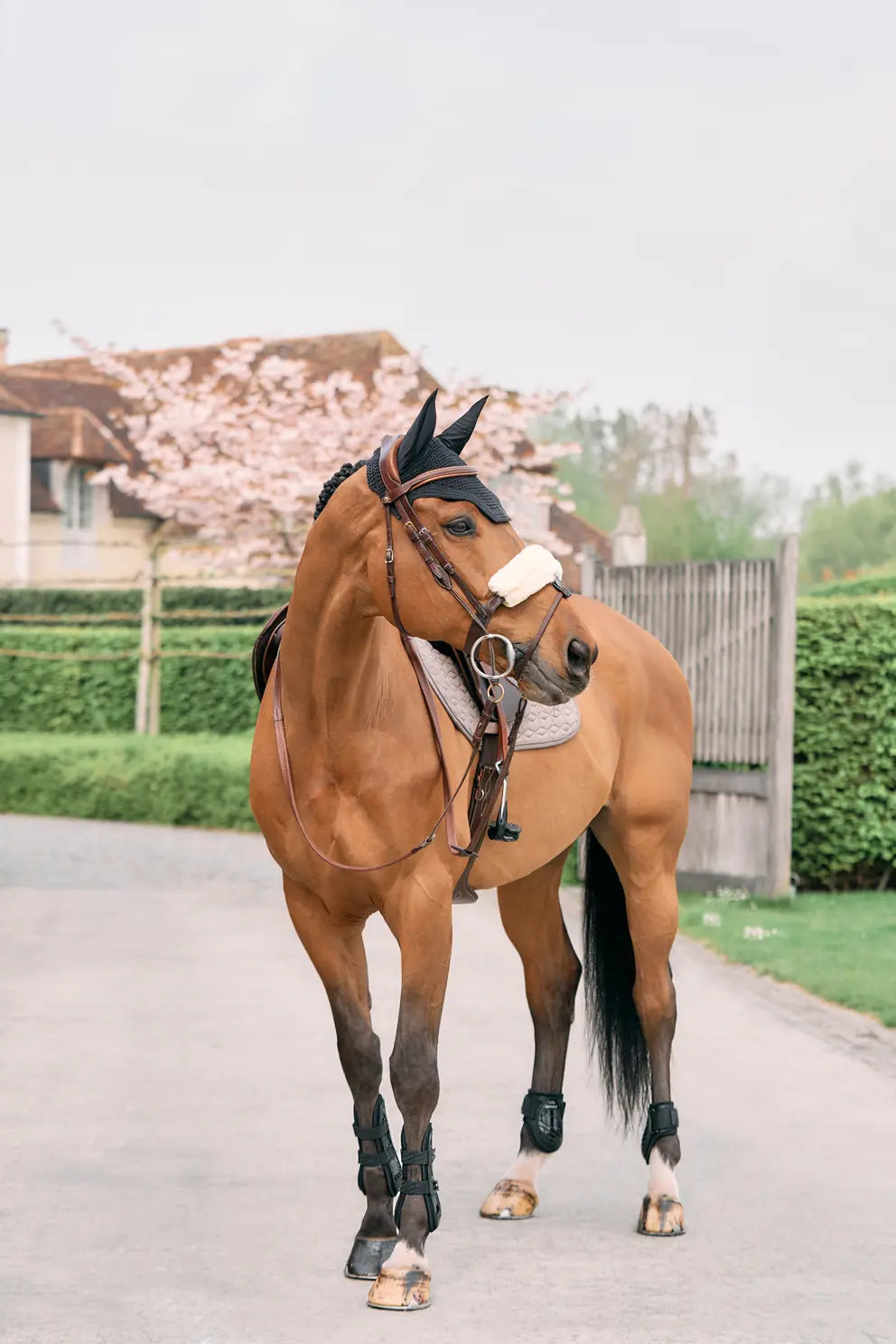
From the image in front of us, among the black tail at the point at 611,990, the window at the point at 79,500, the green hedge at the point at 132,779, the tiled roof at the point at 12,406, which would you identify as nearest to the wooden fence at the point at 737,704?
the black tail at the point at 611,990

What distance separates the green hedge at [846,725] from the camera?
1154cm

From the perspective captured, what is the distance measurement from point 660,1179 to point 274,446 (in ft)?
76.8

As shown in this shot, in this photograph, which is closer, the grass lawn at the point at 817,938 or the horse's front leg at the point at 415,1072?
the horse's front leg at the point at 415,1072

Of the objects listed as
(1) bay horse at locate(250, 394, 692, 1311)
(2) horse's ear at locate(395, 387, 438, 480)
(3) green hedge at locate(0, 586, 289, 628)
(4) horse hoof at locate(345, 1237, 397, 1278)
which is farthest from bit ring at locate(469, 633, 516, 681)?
(3) green hedge at locate(0, 586, 289, 628)

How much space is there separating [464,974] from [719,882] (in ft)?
9.60

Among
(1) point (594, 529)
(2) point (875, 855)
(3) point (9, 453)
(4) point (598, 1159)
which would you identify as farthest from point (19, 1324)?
(1) point (594, 529)

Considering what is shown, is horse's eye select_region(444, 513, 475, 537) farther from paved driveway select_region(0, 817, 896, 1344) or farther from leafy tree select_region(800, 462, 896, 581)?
leafy tree select_region(800, 462, 896, 581)

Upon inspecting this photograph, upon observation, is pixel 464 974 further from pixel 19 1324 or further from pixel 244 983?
pixel 19 1324

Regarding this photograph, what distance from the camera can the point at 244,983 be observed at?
349 inches

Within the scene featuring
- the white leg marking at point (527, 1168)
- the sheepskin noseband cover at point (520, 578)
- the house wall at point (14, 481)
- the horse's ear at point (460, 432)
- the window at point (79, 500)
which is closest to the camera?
the sheepskin noseband cover at point (520, 578)

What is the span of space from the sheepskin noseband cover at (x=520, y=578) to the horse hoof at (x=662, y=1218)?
6.36 feet

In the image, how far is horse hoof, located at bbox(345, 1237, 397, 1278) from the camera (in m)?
4.25

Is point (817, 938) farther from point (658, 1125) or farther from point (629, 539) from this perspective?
point (629, 539)

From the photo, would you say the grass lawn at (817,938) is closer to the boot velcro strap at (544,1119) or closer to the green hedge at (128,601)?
the boot velcro strap at (544,1119)
